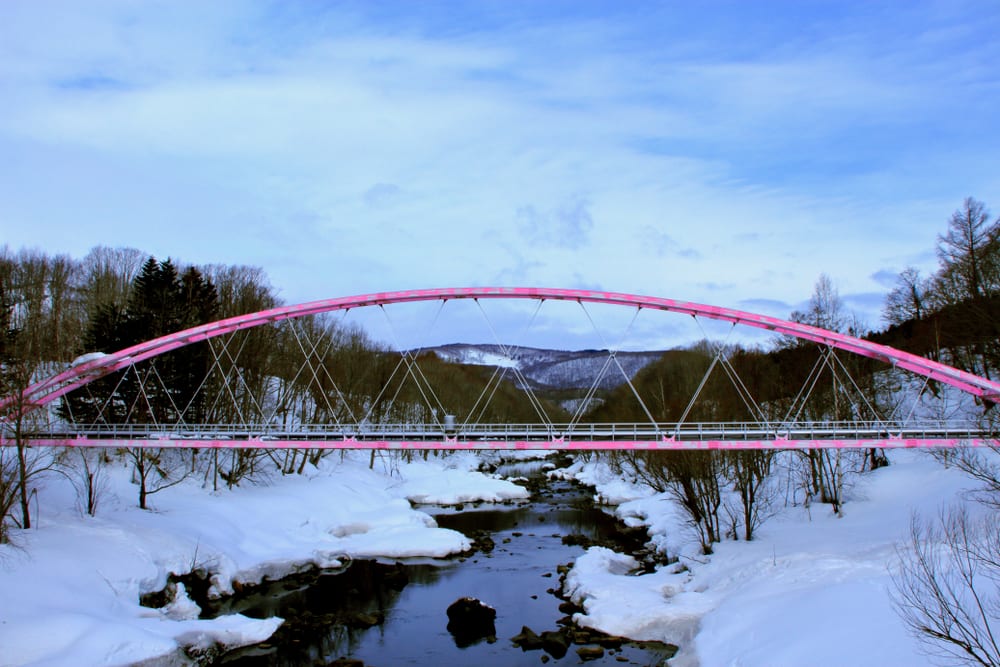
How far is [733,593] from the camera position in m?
25.5

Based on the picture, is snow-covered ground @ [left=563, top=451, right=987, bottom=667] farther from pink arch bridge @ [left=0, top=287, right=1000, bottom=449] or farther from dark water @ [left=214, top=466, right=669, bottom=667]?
pink arch bridge @ [left=0, top=287, right=1000, bottom=449]

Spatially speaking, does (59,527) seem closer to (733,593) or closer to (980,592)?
(733,593)

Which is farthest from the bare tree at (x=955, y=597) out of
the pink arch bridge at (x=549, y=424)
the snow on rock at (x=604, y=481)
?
the snow on rock at (x=604, y=481)

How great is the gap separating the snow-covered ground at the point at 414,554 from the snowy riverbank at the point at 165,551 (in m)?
0.07

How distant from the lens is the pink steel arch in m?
27.0

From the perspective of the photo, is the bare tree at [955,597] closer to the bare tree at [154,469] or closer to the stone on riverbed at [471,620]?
the stone on riverbed at [471,620]

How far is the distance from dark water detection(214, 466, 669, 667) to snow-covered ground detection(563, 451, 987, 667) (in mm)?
1625

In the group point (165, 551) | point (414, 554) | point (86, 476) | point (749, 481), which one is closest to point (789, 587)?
point (749, 481)

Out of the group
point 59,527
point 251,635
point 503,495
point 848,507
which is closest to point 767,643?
point 251,635

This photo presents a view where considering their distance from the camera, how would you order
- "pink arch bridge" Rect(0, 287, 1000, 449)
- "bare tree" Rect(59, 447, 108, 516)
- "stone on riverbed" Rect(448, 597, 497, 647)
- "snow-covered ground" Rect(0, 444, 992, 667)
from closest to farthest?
"snow-covered ground" Rect(0, 444, 992, 667), "stone on riverbed" Rect(448, 597, 497, 647), "pink arch bridge" Rect(0, 287, 1000, 449), "bare tree" Rect(59, 447, 108, 516)

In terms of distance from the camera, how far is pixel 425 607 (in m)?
29.4

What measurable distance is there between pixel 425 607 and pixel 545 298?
43.9 ft

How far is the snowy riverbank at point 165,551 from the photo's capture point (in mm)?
21484

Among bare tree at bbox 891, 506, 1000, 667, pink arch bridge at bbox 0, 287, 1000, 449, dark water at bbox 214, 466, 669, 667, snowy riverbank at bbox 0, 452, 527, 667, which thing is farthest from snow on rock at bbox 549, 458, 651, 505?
bare tree at bbox 891, 506, 1000, 667
